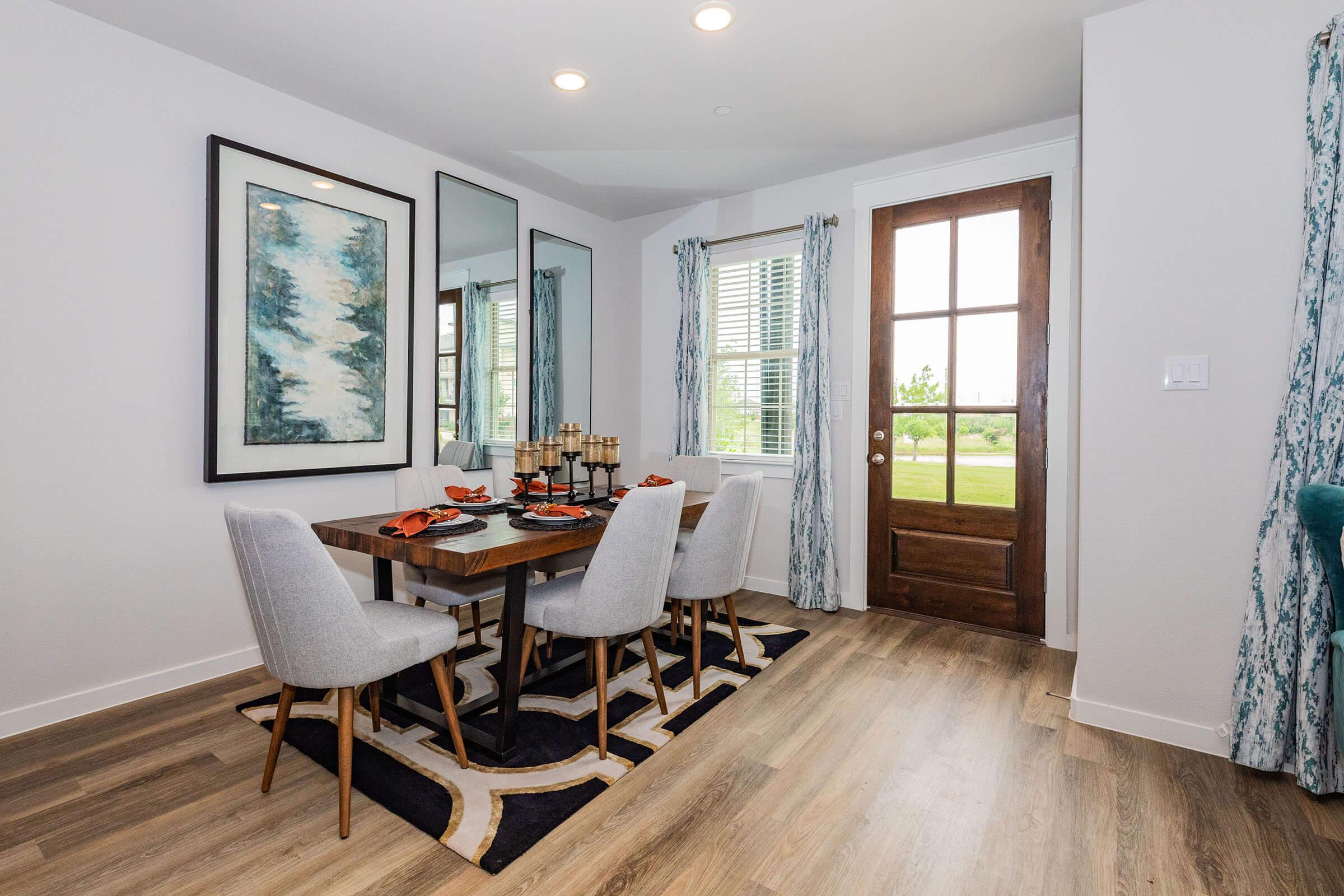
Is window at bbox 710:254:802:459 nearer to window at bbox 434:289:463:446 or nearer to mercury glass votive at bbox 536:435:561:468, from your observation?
window at bbox 434:289:463:446

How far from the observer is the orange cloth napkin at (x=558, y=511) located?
233cm

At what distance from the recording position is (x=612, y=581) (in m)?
2.08

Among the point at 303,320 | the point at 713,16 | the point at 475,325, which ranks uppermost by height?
the point at 713,16

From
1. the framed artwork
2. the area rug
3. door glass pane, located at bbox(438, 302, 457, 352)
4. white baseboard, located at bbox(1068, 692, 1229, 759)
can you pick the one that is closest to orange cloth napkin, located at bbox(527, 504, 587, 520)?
the area rug

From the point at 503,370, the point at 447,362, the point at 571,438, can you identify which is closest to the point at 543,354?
the point at 503,370

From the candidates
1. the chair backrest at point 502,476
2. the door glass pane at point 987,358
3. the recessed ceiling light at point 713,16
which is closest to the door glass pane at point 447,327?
the chair backrest at point 502,476

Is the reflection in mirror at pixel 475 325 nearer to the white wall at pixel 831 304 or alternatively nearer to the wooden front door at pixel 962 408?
the white wall at pixel 831 304

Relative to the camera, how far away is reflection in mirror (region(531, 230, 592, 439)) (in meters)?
4.22

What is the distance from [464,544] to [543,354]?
2.50 m

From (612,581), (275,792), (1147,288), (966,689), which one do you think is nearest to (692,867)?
(612,581)

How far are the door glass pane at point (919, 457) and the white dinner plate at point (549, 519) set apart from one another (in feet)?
7.09

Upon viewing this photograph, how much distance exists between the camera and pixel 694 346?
14.3ft

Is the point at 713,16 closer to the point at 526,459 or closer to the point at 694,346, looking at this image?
the point at 526,459

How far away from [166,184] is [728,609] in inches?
117
